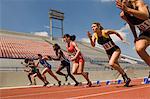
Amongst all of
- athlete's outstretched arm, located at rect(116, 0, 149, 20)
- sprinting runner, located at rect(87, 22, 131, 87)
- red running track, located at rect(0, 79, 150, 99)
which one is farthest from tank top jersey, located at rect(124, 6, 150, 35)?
sprinting runner, located at rect(87, 22, 131, 87)

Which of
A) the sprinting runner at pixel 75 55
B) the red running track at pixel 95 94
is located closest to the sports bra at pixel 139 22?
the red running track at pixel 95 94

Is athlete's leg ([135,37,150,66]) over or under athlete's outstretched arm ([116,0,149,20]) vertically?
under

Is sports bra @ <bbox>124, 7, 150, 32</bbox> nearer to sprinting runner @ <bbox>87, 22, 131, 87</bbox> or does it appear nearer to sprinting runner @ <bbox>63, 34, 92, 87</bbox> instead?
sprinting runner @ <bbox>87, 22, 131, 87</bbox>

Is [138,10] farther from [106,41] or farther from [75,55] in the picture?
[75,55]

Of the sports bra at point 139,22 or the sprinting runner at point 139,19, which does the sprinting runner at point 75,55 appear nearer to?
the sprinting runner at point 139,19

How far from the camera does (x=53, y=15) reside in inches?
2063

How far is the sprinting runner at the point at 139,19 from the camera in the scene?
15.0 feet

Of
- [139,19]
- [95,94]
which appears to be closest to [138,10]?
[139,19]

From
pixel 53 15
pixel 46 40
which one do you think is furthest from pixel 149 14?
pixel 53 15

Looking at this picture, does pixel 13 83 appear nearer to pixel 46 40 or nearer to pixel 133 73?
pixel 133 73

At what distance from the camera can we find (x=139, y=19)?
4.84 metres

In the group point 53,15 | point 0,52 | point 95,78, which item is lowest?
point 95,78

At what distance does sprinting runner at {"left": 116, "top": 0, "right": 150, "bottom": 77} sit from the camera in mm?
4582

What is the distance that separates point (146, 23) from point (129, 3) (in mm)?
399
